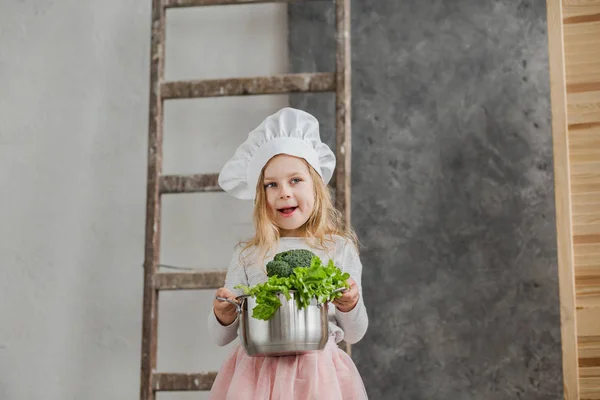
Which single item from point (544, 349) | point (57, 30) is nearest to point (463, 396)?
point (544, 349)

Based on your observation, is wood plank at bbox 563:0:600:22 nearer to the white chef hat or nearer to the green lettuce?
the white chef hat

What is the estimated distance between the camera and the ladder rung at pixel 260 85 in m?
2.29

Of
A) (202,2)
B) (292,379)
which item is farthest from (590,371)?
(202,2)

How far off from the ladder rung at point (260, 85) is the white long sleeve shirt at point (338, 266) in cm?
61

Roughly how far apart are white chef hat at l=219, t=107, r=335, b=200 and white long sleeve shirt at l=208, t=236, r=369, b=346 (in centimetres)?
17

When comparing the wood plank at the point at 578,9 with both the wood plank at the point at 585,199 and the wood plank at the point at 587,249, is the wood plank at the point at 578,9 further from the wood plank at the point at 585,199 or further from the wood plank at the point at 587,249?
the wood plank at the point at 587,249

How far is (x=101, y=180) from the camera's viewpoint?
2.54m

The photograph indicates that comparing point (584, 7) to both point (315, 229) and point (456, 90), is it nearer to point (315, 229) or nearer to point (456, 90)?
point (456, 90)

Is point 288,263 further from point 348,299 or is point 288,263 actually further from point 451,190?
point 451,190

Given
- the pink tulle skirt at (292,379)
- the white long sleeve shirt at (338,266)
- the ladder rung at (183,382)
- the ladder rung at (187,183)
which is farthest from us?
the ladder rung at (187,183)

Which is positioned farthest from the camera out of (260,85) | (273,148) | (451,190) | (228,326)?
(451,190)

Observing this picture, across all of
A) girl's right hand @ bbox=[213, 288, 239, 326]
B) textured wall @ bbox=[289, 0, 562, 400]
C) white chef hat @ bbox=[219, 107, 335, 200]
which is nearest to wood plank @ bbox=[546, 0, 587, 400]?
textured wall @ bbox=[289, 0, 562, 400]

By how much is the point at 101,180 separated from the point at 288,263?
3.89 ft

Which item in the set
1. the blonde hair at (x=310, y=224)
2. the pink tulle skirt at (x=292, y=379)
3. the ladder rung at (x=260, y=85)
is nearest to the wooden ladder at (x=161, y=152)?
the ladder rung at (x=260, y=85)
